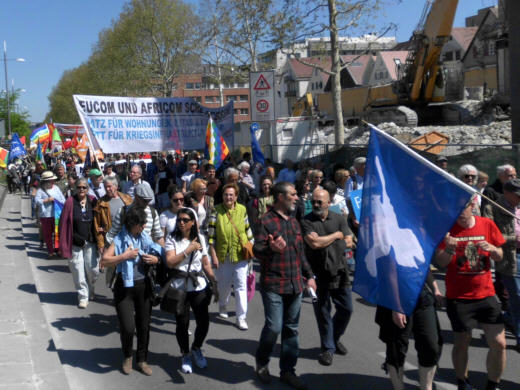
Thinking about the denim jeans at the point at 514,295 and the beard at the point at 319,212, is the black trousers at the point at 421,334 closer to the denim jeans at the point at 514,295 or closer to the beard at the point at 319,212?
the beard at the point at 319,212

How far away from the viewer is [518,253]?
6039mm

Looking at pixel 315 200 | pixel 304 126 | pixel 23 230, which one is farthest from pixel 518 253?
pixel 304 126

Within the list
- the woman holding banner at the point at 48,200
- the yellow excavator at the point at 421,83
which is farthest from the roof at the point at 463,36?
the woman holding banner at the point at 48,200

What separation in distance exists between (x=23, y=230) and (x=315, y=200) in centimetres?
1165

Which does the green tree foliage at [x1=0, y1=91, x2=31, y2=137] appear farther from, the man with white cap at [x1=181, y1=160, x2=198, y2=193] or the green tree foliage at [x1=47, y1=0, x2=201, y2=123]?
the man with white cap at [x1=181, y1=160, x2=198, y2=193]

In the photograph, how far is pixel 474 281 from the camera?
15.6 feet

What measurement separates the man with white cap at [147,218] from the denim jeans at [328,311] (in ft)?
5.94

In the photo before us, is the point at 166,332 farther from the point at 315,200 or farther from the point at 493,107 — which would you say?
the point at 493,107

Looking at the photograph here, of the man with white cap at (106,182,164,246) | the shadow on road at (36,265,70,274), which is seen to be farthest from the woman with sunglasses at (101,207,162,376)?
the shadow on road at (36,265,70,274)

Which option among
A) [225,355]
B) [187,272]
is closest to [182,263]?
[187,272]

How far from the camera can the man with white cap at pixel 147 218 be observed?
5.87 m

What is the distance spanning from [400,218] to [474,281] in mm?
959

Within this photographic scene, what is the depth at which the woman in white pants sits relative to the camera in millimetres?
6855

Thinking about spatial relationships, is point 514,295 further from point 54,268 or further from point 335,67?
point 335,67
